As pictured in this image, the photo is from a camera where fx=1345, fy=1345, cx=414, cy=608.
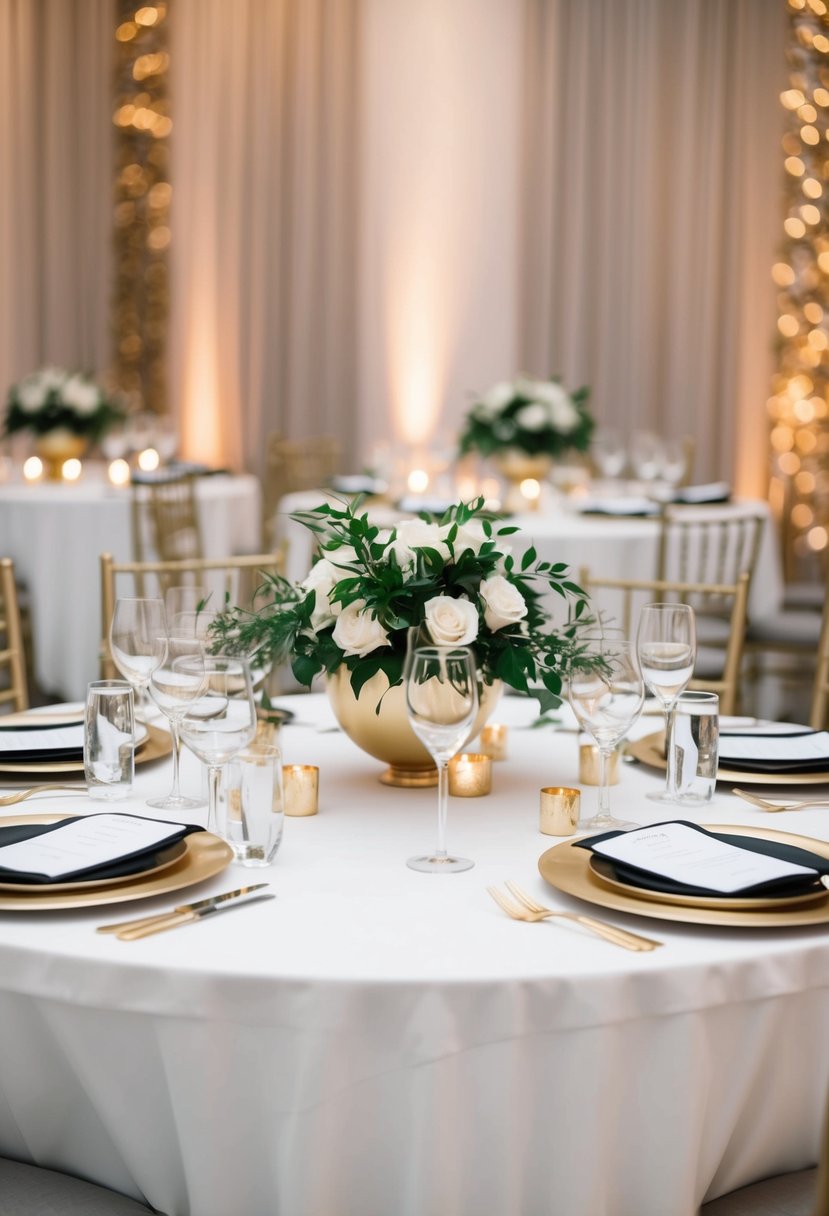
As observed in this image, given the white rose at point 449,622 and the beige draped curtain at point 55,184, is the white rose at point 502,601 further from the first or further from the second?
the beige draped curtain at point 55,184

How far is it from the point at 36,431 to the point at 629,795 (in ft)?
14.6

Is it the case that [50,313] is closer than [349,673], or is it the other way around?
[349,673]

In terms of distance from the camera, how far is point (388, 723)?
184 centimetres

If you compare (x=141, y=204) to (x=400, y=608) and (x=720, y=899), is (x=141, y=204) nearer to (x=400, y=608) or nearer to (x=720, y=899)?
(x=400, y=608)

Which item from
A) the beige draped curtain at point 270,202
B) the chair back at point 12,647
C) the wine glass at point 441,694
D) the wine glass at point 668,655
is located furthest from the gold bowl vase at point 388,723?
the beige draped curtain at point 270,202

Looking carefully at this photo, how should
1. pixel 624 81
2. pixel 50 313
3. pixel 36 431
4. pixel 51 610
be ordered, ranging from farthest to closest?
1. pixel 50 313
2. pixel 624 81
3. pixel 36 431
4. pixel 51 610

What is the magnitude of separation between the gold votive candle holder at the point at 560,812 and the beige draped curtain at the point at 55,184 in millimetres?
7224

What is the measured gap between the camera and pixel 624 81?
6996 mm

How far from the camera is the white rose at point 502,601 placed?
1771mm

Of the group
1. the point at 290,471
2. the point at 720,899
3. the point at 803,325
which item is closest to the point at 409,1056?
the point at 720,899

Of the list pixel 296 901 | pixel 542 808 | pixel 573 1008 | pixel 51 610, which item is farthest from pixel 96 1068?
pixel 51 610

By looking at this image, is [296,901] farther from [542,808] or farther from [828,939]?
[828,939]

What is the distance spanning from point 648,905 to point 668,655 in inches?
21.6

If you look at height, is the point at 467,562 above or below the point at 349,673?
above
